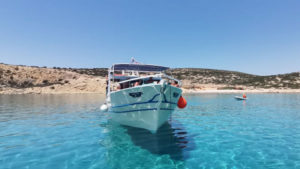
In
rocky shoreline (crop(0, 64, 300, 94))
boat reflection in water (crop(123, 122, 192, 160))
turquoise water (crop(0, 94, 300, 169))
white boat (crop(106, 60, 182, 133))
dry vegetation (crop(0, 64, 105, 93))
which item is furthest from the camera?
dry vegetation (crop(0, 64, 105, 93))

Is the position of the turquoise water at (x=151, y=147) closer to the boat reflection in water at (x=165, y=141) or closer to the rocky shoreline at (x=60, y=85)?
the boat reflection in water at (x=165, y=141)

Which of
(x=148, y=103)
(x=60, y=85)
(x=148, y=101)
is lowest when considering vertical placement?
(x=60, y=85)

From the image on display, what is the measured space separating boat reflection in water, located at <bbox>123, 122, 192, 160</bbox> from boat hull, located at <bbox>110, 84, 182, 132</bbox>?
2.18ft

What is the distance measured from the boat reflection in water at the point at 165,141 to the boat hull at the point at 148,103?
26.2 inches

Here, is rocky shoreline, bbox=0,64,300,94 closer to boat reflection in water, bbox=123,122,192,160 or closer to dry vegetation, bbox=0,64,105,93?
dry vegetation, bbox=0,64,105,93

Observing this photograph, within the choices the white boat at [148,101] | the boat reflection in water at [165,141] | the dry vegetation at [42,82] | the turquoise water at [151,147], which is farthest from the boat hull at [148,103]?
the dry vegetation at [42,82]

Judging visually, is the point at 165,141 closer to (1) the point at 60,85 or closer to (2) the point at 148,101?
(2) the point at 148,101

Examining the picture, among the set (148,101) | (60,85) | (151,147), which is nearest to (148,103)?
(148,101)

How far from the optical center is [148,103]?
10344 mm

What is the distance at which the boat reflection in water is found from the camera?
343 inches

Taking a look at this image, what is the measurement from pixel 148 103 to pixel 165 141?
2.55 m

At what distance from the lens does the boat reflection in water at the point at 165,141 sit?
28.6ft

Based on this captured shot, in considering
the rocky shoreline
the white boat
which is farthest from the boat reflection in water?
the rocky shoreline

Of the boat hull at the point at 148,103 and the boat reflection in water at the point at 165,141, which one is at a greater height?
the boat hull at the point at 148,103
